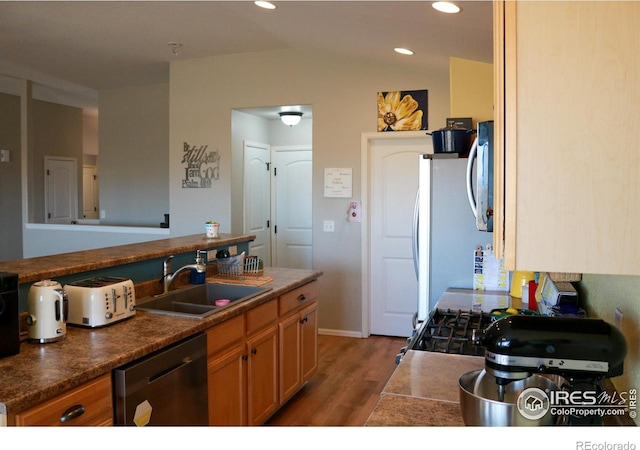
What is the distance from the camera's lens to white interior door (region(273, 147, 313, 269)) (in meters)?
6.35

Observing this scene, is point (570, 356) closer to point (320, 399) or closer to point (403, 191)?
point (320, 399)

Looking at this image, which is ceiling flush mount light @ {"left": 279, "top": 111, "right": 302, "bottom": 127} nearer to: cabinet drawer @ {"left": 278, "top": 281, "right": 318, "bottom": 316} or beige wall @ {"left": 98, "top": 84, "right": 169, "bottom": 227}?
Answer: beige wall @ {"left": 98, "top": 84, "right": 169, "bottom": 227}

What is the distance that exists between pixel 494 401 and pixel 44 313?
1622 millimetres

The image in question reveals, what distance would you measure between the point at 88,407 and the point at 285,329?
1646mm

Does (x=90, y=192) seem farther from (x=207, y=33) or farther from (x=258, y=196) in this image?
(x=207, y=33)

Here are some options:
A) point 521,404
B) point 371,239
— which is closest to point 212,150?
point 371,239

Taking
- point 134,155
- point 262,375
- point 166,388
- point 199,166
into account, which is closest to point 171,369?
point 166,388

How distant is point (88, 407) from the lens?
179cm

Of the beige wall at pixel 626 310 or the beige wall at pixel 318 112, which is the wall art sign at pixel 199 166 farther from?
the beige wall at pixel 626 310

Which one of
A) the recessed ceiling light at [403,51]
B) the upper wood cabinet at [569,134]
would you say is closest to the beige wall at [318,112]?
the recessed ceiling light at [403,51]

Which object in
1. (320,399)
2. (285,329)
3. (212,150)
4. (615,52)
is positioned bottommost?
(320,399)

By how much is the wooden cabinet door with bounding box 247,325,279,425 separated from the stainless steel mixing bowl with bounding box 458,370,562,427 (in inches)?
64.9

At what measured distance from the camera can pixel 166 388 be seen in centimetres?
216

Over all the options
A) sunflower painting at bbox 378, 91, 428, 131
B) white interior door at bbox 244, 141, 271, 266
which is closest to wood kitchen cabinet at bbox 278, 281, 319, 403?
sunflower painting at bbox 378, 91, 428, 131
